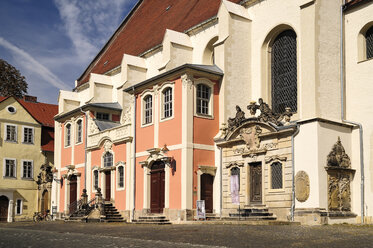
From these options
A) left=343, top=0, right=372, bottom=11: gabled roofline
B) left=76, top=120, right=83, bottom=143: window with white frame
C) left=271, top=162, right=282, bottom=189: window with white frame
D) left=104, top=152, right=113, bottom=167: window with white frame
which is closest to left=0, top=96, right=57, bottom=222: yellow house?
left=76, top=120, right=83, bottom=143: window with white frame

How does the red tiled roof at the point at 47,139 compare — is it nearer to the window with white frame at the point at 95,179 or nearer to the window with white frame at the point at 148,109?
the window with white frame at the point at 95,179

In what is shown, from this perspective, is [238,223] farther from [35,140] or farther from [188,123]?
[35,140]

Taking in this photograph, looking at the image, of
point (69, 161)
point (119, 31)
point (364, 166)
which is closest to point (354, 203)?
point (364, 166)

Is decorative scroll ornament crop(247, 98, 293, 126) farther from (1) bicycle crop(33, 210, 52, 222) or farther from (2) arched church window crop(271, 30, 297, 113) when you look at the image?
(1) bicycle crop(33, 210, 52, 222)

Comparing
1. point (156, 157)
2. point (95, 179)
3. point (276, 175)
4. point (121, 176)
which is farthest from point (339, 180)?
point (95, 179)

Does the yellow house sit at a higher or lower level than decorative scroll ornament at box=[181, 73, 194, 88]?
lower

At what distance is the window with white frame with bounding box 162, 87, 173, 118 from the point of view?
27.9m

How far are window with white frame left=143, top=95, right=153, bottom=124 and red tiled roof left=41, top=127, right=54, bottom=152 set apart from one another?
19.8 meters

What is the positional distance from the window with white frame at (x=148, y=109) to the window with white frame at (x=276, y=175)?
850 centimetres

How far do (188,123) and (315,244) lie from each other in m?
14.1

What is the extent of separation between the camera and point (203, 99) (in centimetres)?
2720

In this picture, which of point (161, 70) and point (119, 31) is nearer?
point (161, 70)

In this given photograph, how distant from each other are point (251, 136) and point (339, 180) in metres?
4.36

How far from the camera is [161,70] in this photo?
102 feet
